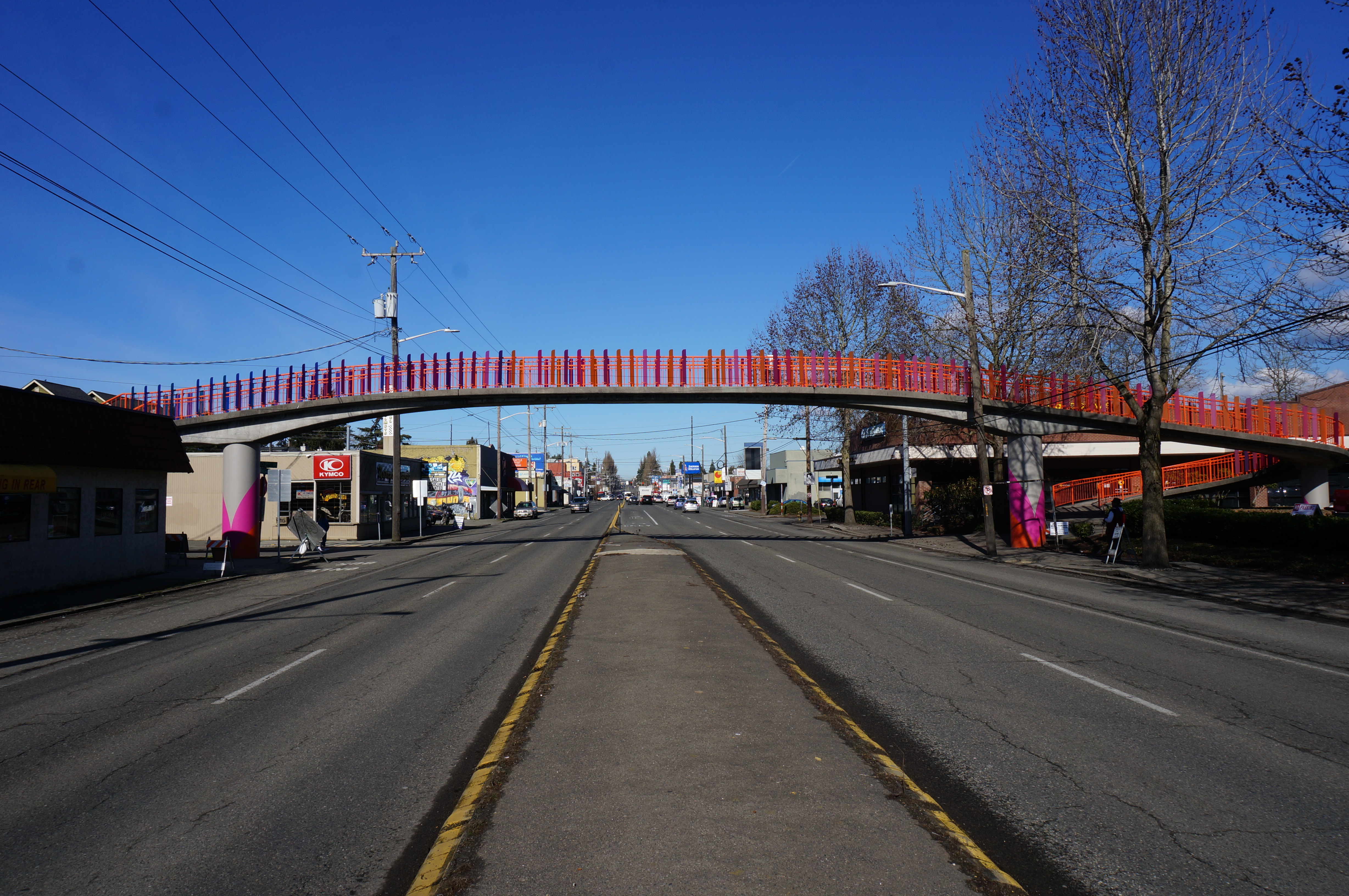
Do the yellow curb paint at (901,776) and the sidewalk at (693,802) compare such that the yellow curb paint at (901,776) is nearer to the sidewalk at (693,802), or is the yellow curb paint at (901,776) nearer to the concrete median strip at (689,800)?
the concrete median strip at (689,800)

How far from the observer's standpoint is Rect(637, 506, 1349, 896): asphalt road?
4426 millimetres

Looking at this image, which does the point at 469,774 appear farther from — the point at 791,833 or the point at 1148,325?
the point at 1148,325

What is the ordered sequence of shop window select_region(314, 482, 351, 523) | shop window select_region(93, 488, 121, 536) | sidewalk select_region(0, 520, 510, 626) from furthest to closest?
shop window select_region(314, 482, 351, 523), shop window select_region(93, 488, 121, 536), sidewalk select_region(0, 520, 510, 626)

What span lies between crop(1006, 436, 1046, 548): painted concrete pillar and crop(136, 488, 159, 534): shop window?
2904cm

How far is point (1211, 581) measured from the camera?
1859 cm

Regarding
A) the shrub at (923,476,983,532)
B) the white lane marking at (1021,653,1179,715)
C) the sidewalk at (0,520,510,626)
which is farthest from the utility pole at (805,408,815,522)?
the white lane marking at (1021,653,1179,715)

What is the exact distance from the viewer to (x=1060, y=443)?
4397 cm

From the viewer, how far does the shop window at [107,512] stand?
20.3 metres

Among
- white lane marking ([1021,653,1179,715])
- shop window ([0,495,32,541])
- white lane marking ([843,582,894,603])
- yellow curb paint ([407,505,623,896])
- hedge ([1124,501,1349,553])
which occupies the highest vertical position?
shop window ([0,495,32,541])

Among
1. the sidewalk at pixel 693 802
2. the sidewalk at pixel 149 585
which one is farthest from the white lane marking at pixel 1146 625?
the sidewalk at pixel 149 585

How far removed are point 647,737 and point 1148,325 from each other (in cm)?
2051

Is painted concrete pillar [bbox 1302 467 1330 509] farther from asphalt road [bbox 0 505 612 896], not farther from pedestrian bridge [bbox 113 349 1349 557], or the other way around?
asphalt road [bbox 0 505 612 896]

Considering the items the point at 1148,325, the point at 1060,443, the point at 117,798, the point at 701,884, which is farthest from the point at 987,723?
the point at 1060,443

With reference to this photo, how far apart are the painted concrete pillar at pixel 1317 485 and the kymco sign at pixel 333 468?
152 feet
